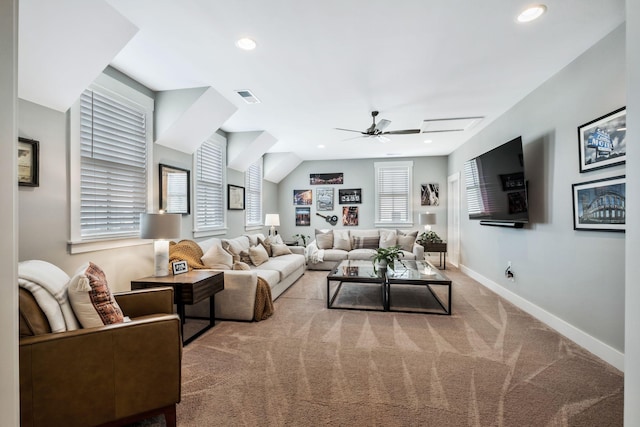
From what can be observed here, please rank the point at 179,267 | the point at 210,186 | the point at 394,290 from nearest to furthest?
1. the point at 179,267
2. the point at 394,290
3. the point at 210,186

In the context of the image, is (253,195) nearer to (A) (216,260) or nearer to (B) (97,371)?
(A) (216,260)

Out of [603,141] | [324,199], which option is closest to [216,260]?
[603,141]

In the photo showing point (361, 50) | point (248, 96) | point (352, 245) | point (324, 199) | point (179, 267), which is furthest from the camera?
point (324, 199)

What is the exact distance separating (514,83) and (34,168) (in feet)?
15.1

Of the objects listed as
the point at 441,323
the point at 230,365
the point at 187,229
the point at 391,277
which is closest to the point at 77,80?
the point at 187,229

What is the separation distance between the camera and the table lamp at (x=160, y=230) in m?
2.61

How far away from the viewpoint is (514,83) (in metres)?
3.07

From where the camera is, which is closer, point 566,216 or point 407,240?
point 566,216

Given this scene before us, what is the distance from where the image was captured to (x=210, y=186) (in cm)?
451

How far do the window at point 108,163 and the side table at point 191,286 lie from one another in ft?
1.90

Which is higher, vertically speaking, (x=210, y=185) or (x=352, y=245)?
(x=210, y=185)

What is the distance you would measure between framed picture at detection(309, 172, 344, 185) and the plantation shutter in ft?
15.6

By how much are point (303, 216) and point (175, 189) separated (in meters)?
4.25

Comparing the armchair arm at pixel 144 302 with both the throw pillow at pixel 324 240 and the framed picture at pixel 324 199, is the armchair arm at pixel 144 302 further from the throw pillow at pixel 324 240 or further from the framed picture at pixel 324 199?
the framed picture at pixel 324 199
